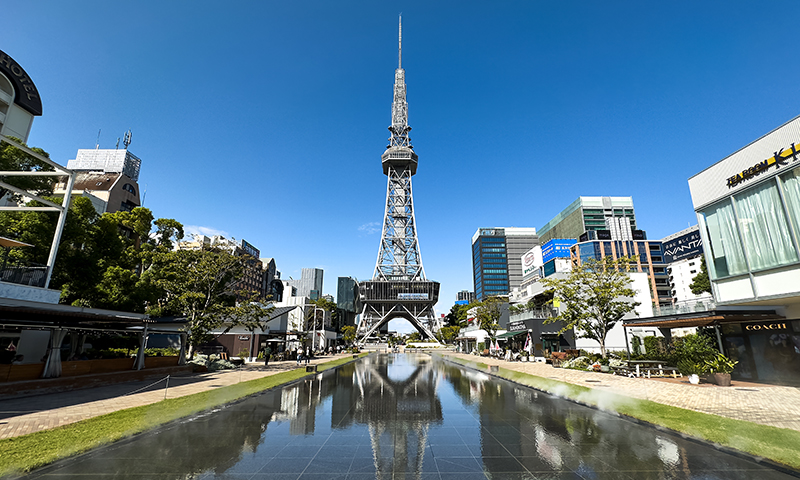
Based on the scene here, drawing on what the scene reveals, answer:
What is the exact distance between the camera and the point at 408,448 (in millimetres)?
8375

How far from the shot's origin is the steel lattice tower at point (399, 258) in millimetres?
102500

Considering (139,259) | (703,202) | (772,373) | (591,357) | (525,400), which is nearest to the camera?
(525,400)

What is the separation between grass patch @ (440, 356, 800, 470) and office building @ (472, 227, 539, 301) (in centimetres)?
17668

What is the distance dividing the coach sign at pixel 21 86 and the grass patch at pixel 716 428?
54.0 metres

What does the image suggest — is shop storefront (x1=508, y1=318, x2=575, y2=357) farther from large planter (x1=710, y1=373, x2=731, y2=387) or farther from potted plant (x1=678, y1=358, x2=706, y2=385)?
large planter (x1=710, y1=373, x2=731, y2=387)

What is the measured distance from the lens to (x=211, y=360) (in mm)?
30125

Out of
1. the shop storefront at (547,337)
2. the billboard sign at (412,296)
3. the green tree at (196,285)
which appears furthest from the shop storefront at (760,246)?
the billboard sign at (412,296)

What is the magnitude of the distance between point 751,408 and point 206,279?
3200 cm

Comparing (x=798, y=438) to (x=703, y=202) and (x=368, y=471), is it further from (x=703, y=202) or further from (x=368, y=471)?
(x=703, y=202)

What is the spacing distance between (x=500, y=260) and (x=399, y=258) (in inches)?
3871

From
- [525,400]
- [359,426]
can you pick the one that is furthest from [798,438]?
[359,426]

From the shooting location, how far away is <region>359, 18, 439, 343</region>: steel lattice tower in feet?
336

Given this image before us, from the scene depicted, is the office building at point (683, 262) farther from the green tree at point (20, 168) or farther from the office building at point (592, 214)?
the green tree at point (20, 168)

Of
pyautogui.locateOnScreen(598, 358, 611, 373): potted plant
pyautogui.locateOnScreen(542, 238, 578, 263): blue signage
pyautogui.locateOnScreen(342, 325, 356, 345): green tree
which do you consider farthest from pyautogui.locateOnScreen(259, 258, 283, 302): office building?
pyautogui.locateOnScreen(598, 358, 611, 373): potted plant
